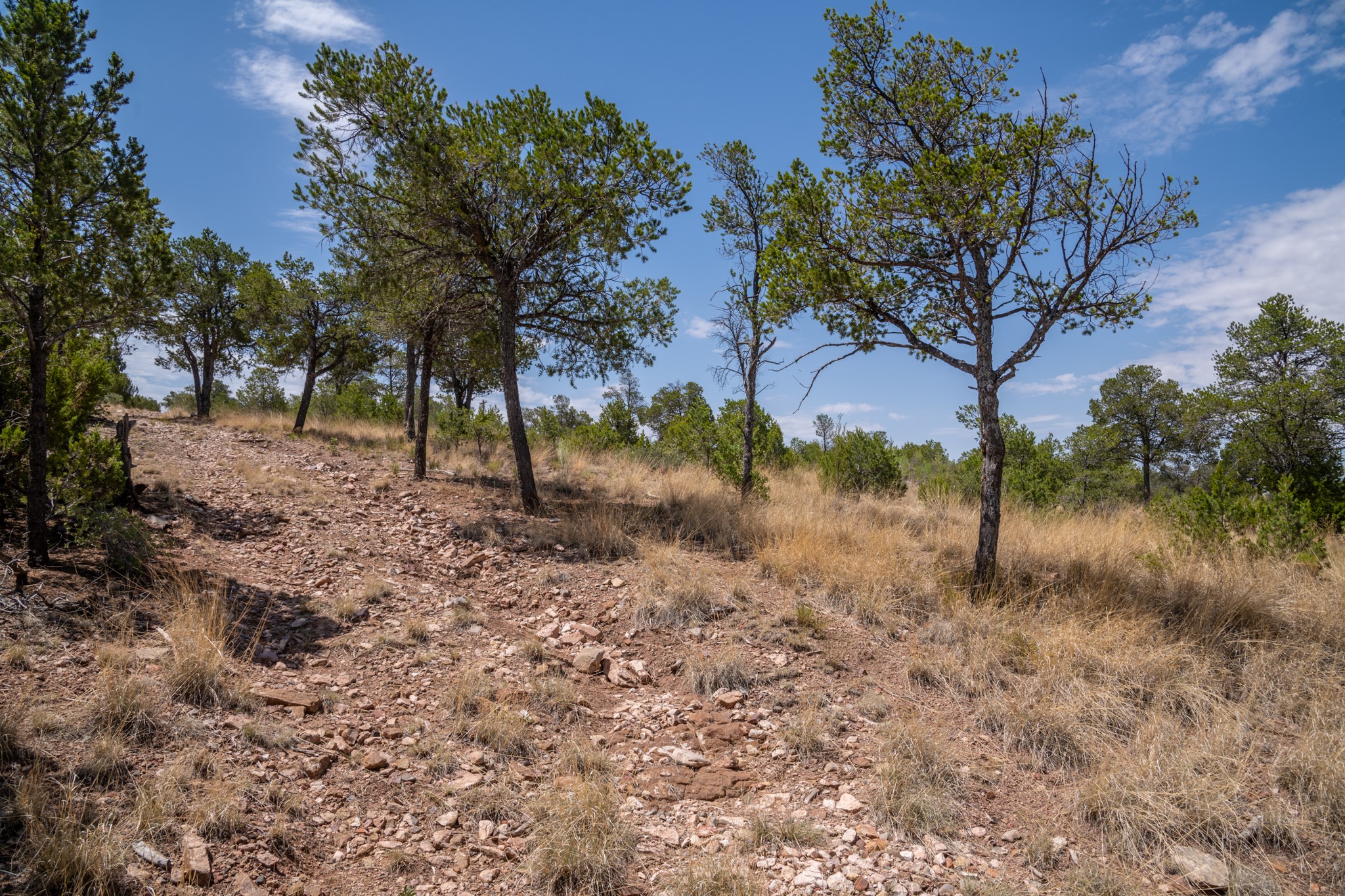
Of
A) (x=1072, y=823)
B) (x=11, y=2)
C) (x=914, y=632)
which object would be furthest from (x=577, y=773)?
(x=11, y=2)

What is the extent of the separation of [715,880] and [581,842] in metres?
0.81

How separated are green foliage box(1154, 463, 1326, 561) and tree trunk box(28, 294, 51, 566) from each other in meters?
14.2

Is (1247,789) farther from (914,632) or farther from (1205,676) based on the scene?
(914,632)

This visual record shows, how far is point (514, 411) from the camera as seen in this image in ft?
36.9

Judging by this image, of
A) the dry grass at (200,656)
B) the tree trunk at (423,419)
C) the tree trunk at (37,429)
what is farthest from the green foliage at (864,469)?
the tree trunk at (37,429)

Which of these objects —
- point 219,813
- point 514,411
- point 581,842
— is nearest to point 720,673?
point 581,842

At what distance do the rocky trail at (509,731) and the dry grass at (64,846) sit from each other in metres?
0.15

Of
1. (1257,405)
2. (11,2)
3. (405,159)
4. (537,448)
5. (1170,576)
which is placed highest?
(405,159)

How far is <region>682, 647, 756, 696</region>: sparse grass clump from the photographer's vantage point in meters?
5.67

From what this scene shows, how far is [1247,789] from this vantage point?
4035mm

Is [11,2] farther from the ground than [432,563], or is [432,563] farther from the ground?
[11,2]

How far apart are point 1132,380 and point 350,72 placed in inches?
1211

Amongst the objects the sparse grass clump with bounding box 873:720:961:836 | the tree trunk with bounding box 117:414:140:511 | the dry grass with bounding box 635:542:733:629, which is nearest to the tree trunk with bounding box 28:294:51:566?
the tree trunk with bounding box 117:414:140:511

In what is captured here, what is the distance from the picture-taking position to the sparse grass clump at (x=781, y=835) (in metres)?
3.67
